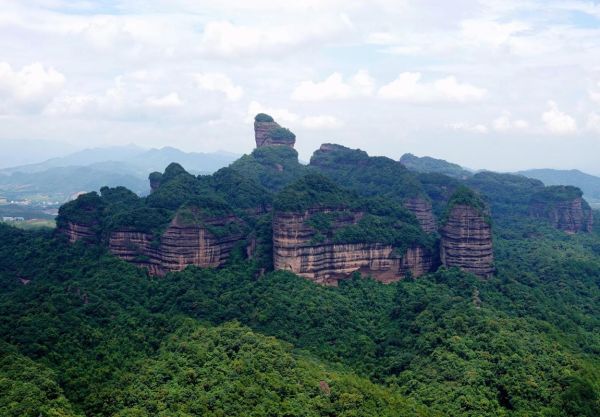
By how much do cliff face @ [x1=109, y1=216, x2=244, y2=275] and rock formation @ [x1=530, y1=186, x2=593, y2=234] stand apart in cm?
5689

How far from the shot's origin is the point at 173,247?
58.7 m

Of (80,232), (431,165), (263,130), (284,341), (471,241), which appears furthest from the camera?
(431,165)

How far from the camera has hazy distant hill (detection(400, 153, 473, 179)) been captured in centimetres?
12669

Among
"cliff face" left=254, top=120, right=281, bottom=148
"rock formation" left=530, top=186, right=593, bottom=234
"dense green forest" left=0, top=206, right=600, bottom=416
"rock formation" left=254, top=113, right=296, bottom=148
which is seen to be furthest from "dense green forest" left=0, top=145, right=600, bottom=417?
"cliff face" left=254, top=120, right=281, bottom=148

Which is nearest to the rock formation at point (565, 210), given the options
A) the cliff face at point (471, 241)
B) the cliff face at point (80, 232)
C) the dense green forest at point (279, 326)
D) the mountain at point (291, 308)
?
the mountain at point (291, 308)

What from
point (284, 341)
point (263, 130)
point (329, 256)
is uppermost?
point (263, 130)

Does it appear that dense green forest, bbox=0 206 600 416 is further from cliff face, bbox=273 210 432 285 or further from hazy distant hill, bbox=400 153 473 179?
hazy distant hill, bbox=400 153 473 179

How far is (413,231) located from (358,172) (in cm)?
2915

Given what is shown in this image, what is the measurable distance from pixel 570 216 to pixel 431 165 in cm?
4464

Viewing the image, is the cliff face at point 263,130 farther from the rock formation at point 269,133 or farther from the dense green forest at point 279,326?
the dense green forest at point 279,326

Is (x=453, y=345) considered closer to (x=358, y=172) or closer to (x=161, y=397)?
(x=161, y=397)

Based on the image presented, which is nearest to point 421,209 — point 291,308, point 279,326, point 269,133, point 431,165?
point 291,308

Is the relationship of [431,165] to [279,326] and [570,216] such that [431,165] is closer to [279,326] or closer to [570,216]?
[570,216]

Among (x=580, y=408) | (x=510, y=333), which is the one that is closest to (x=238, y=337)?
(x=510, y=333)
